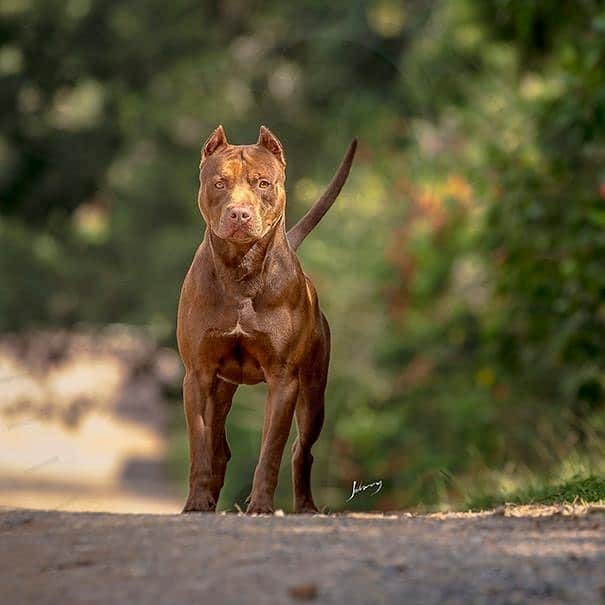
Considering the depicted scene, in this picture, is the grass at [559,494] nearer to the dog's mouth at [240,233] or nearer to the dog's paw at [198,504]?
the dog's paw at [198,504]

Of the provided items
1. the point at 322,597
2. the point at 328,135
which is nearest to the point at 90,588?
the point at 322,597

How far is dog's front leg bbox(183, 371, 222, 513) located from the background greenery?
5.68 feet

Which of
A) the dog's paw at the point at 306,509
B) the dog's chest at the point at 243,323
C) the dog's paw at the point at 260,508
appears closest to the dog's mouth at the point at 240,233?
the dog's chest at the point at 243,323

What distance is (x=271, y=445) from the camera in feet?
23.5

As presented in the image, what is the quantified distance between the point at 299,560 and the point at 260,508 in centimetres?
147

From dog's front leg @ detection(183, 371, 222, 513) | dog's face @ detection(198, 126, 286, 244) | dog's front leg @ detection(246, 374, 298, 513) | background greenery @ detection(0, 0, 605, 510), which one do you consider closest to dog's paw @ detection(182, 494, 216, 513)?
dog's front leg @ detection(183, 371, 222, 513)

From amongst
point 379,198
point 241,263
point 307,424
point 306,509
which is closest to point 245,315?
point 241,263

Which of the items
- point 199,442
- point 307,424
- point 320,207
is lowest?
point 199,442

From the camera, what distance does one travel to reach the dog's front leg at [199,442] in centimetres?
721

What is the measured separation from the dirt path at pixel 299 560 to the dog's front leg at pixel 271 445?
1.54 ft

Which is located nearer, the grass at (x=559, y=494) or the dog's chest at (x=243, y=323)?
the dog's chest at (x=243, y=323)

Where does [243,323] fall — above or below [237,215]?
below

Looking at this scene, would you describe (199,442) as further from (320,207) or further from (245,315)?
(320,207)

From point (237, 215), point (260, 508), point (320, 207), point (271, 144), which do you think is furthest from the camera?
point (320, 207)
